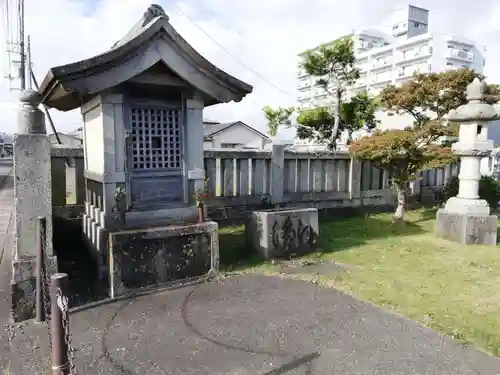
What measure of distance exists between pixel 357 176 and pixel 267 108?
9.14m

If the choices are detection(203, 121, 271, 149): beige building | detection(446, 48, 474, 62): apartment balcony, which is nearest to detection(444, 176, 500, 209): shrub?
detection(203, 121, 271, 149): beige building

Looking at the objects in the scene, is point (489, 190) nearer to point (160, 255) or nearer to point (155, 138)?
point (155, 138)

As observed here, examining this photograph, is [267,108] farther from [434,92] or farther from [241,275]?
[241,275]

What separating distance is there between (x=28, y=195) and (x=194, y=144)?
109 inches

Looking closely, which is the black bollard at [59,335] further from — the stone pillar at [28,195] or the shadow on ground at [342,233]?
the shadow on ground at [342,233]

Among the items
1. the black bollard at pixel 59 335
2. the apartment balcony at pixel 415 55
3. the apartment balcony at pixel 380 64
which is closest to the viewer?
the black bollard at pixel 59 335

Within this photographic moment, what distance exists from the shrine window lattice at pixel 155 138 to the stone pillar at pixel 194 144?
0.63ft

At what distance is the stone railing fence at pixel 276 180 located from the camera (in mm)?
7637

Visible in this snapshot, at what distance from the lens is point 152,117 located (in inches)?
251

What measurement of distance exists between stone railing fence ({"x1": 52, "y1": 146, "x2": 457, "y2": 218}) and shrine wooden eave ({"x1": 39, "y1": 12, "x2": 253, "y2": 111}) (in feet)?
6.64

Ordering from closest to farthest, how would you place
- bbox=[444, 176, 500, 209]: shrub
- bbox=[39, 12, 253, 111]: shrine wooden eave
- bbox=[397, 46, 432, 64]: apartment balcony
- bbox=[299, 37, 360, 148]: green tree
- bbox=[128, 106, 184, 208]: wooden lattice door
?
1. bbox=[39, 12, 253, 111]: shrine wooden eave
2. bbox=[128, 106, 184, 208]: wooden lattice door
3. bbox=[444, 176, 500, 209]: shrub
4. bbox=[299, 37, 360, 148]: green tree
5. bbox=[397, 46, 432, 64]: apartment balcony

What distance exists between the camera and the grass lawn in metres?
4.61

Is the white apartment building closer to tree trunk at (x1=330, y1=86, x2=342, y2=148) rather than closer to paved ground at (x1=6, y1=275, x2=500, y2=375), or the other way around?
tree trunk at (x1=330, y1=86, x2=342, y2=148)

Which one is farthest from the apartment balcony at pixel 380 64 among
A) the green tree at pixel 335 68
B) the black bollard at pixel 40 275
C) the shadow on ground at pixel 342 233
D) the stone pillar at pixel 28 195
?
the black bollard at pixel 40 275
